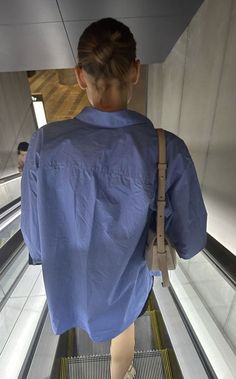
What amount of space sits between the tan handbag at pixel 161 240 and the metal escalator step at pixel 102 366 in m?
1.16

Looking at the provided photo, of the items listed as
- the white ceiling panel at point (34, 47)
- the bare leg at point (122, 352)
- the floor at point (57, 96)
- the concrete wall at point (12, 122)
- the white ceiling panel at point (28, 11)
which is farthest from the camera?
the floor at point (57, 96)

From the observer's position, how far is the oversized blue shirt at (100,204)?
96 cm

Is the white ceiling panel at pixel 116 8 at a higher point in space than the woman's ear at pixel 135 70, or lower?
higher

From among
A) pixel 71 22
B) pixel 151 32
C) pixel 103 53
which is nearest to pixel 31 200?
pixel 103 53

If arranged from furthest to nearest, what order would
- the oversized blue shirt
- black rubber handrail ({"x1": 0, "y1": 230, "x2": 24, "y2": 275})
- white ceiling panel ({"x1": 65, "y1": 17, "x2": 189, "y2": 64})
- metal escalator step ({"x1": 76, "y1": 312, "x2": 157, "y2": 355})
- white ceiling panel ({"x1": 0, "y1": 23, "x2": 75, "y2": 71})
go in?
white ceiling panel ({"x1": 0, "y1": 23, "x2": 75, "y2": 71})
white ceiling panel ({"x1": 65, "y1": 17, "x2": 189, "y2": 64})
metal escalator step ({"x1": 76, "y1": 312, "x2": 157, "y2": 355})
black rubber handrail ({"x1": 0, "y1": 230, "x2": 24, "y2": 275})
the oversized blue shirt

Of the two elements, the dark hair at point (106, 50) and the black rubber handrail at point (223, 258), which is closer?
the dark hair at point (106, 50)

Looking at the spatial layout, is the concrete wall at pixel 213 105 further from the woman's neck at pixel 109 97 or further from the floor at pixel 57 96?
the floor at pixel 57 96

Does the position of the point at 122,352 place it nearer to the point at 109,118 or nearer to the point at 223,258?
the point at 223,258

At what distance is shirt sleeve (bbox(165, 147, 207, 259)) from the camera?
3.22ft

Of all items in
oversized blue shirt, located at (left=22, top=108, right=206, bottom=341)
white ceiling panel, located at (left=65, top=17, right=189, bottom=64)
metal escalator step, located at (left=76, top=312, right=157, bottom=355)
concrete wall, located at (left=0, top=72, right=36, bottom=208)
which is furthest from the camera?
concrete wall, located at (left=0, top=72, right=36, bottom=208)

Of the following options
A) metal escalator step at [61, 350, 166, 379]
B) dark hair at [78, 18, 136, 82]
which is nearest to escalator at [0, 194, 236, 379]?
metal escalator step at [61, 350, 166, 379]

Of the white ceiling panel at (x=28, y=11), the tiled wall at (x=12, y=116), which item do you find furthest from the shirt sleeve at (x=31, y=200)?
the tiled wall at (x=12, y=116)

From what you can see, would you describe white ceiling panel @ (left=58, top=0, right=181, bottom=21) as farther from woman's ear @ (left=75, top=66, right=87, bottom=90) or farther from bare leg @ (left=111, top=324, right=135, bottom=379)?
bare leg @ (left=111, top=324, right=135, bottom=379)

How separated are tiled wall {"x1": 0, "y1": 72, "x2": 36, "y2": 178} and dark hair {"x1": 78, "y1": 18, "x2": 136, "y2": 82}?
18.4 feet
